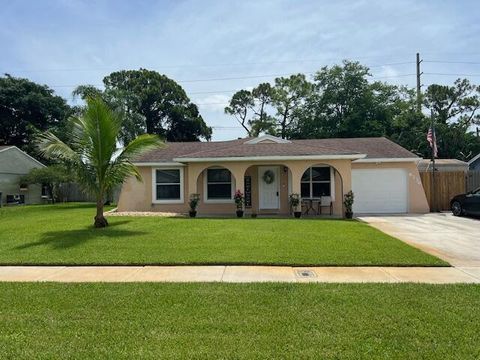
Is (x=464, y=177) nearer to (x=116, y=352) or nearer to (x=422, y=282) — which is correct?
(x=422, y=282)

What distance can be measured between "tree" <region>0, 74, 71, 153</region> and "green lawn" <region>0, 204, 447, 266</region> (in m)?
29.7

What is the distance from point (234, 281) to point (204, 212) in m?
12.3

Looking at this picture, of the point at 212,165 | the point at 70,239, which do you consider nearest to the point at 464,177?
the point at 212,165

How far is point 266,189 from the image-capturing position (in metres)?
18.9

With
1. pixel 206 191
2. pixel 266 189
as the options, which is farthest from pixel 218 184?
pixel 266 189

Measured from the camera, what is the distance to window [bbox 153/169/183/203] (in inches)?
771

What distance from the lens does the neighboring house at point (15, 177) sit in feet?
99.7

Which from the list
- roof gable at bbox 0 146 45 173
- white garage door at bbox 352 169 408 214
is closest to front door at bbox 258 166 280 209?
white garage door at bbox 352 169 408 214

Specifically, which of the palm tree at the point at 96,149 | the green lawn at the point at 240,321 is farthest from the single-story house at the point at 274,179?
the green lawn at the point at 240,321

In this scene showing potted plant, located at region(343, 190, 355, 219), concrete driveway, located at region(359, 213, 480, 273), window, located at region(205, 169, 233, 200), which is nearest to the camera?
concrete driveway, located at region(359, 213, 480, 273)

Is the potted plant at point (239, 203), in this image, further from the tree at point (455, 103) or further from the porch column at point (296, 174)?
the tree at point (455, 103)

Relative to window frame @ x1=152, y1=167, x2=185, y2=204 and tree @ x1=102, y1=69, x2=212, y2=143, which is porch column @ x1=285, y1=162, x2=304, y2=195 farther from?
tree @ x1=102, y1=69, x2=212, y2=143

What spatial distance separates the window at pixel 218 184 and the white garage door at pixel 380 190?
619cm

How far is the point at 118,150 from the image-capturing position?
13609 millimetres
